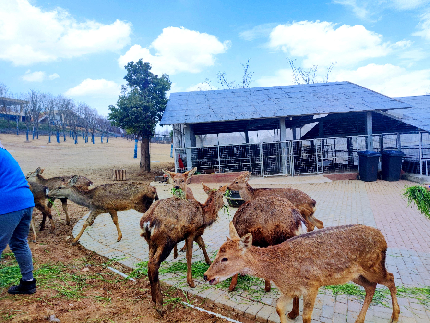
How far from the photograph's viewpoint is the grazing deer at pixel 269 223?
4.37 m

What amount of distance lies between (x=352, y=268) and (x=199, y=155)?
14930 millimetres

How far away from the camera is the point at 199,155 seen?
17969mm

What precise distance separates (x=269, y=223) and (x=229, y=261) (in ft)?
4.05

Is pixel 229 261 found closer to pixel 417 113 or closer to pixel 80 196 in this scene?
pixel 80 196

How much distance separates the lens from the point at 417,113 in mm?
18391

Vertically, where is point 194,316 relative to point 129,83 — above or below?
below

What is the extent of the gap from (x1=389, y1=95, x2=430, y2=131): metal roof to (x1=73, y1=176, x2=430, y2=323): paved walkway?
5.55 metres

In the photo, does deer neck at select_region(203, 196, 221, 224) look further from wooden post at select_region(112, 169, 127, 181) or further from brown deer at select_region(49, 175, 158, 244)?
wooden post at select_region(112, 169, 127, 181)

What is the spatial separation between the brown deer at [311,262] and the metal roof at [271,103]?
44.6 ft

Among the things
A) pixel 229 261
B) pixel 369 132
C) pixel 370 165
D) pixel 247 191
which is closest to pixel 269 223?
pixel 229 261

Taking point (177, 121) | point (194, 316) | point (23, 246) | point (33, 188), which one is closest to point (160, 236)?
point (194, 316)

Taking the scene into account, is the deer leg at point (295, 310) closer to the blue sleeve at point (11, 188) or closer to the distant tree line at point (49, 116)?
the blue sleeve at point (11, 188)

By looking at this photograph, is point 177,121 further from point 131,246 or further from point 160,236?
point 160,236

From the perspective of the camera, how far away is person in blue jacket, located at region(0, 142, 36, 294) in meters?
3.94
